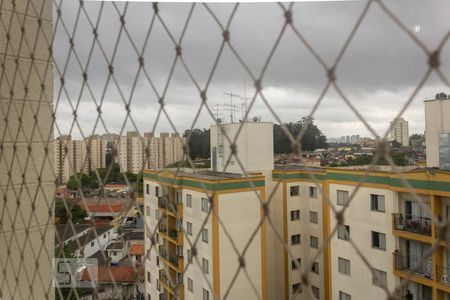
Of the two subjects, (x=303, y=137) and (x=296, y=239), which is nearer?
(x=303, y=137)

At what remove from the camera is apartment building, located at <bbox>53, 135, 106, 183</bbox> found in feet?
2.39

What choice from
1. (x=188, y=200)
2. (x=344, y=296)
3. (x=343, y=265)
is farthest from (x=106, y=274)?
(x=344, y=296)

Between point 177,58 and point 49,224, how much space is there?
517 millimetres

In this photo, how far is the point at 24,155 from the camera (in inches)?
31.9

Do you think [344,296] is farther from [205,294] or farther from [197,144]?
[197,144]

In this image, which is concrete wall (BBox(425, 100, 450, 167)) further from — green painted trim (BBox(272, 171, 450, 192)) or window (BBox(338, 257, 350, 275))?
window (BBox(338, 257, 350, 275))

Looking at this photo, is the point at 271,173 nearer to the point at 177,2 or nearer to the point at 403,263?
the point at 403,263

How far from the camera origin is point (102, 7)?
0.66m

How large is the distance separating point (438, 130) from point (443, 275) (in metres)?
1.10

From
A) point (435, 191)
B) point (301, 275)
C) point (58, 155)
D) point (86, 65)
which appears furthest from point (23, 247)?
point (435, 191)

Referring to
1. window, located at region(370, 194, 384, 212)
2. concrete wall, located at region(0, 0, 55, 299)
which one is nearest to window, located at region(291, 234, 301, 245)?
window, located at region(370, 194, 384, 212)

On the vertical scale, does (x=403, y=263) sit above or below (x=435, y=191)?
below

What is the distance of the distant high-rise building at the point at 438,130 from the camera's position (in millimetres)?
2791

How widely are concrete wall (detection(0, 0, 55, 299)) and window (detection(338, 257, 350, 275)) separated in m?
3.55
